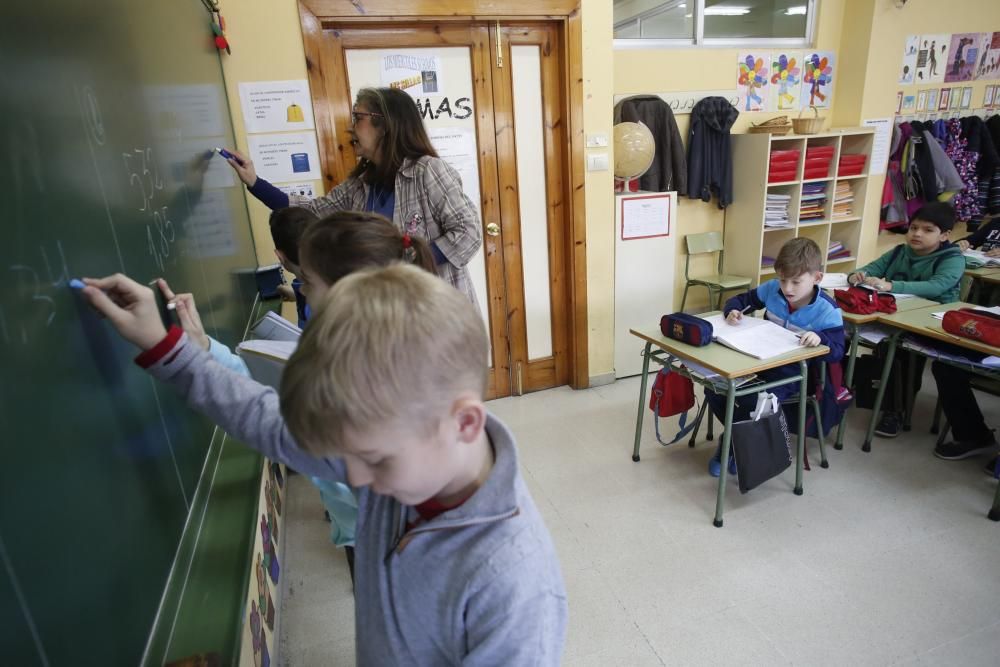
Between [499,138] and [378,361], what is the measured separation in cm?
284

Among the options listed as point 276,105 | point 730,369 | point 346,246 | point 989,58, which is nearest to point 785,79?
point 989,58

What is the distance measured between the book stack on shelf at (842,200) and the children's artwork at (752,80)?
0.87 metres

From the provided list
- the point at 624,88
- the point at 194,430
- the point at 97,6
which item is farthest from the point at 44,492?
the point at 624,88

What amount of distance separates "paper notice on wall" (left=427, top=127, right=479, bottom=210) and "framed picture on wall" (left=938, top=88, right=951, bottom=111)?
394 centimetres

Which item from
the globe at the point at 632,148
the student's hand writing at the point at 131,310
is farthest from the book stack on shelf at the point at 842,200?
the student's hand writing at the point at 131,310

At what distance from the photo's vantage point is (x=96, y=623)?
61cm

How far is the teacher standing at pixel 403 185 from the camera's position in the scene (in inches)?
84.0

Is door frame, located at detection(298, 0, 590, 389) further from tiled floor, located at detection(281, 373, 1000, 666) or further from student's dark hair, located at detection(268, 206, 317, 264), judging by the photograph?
tiled floor, located at detection(281, 373, 1000, 666)

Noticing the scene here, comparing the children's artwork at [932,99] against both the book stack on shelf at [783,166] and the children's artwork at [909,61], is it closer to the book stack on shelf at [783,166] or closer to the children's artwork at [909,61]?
the children's artwork at [909,61]

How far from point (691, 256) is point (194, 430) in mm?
3813

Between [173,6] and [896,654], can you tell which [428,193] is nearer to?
[173,6]

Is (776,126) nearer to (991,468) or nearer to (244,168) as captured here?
(991,468)

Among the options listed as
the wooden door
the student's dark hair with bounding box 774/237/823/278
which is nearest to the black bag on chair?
the student's dark hair with bounding box 774/237/823/278

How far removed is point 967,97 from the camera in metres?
4.50
